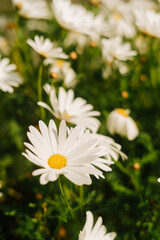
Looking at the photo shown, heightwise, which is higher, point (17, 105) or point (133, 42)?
point (133, 42)

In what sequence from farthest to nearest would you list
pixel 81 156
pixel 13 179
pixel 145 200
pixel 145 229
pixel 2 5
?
pixel 2 5, pixel 13 179, pixel 145 229, pixel 145 200, pixel 81 156

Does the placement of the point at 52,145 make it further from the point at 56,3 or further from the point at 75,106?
the point at 56,3

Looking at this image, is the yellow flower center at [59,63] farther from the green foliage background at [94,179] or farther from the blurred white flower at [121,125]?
the blurred white flower at [121,125]

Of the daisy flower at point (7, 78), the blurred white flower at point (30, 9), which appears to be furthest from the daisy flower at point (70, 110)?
the blurred white flower at point (30, 9)

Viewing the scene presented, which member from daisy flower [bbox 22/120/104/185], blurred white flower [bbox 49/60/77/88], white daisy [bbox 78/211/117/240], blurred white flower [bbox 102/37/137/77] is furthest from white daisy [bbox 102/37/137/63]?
white daisy [bbox 78/211/117/240]

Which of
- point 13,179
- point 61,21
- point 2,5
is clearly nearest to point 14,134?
point 13,179

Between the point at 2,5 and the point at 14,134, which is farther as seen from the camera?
the point at 2,5

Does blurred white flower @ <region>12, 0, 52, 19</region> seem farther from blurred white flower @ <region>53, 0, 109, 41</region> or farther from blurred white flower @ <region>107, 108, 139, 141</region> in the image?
blurred white flower @ <region>107, 108, 139, 141</region>
